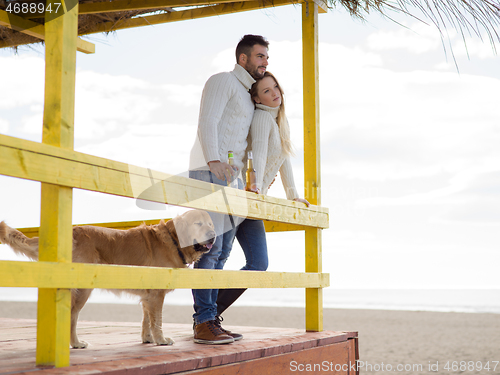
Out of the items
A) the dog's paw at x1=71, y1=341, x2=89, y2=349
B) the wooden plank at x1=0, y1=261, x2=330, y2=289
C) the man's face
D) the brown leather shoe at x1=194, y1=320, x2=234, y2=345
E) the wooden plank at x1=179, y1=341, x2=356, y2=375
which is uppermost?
the man's face

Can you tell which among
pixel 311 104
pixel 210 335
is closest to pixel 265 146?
pixel 311 104

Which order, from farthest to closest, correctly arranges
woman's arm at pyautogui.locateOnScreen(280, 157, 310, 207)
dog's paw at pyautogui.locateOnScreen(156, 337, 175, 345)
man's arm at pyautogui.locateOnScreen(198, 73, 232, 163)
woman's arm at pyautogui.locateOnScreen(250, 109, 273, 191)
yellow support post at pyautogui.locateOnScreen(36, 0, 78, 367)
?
woman's arm at pyautogui.locateOnScreen(280, 157, 310, 207)
woman's arm at pyautogui.locateOnScreen(250, 109, 273, 191)
dog's paw at pyautogui.locateOnScreen(156, 337, 175, 345)
man's arm at pyautogui.locateOnScreen(198, 73, 232, 163)
yellow support post at pyautogui.locateOnScreen(36, 0, 78, 367)

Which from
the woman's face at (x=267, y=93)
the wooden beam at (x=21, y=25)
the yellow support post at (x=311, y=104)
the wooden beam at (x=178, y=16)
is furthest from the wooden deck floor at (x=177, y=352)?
the wooden beam at (x=178, y=16)

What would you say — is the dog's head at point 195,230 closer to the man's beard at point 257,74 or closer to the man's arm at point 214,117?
the man's arm at point 214,117

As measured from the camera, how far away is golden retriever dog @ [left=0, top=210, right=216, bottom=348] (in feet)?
9.77

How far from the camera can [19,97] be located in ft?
14.2

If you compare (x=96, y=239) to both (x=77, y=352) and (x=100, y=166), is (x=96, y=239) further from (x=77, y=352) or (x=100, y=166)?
(x=100, y=166)

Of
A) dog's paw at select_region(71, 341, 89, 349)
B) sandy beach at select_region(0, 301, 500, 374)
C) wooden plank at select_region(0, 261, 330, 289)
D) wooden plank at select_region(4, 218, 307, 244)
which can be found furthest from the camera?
sandy beach at select_region(0, 301, 500, 374)

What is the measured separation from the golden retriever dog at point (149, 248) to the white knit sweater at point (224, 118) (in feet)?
1.65

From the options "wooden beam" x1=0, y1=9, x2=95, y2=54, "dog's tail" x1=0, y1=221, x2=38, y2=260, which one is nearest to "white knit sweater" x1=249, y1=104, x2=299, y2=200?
"dog's tail" x1=0, y1=221, x2=38, y2=260

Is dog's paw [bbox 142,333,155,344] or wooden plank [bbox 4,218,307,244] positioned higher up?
wooden plank [bbox 4,218,307,244]

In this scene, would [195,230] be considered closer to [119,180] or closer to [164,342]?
[164,342]

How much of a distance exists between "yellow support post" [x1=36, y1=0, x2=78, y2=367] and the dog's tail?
2.42 feet

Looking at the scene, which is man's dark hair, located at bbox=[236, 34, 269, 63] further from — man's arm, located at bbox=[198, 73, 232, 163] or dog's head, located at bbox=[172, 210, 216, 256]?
dog's head, located at bbox=[172, 210, 216, 256]
